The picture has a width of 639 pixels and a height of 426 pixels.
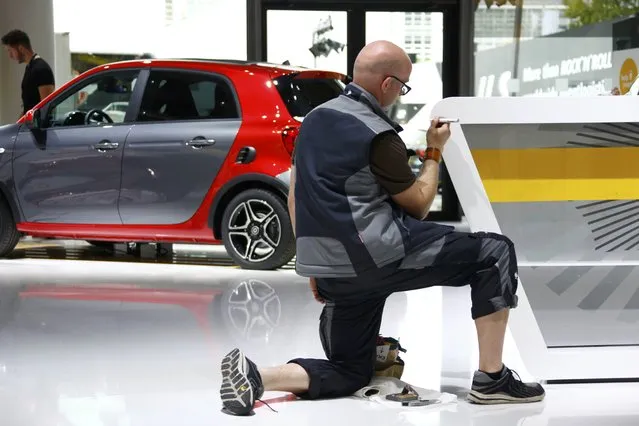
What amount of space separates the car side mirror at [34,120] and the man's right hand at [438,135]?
5.08 meters

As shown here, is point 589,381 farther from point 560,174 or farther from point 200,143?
point 200,143

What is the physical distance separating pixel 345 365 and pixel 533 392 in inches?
26.4

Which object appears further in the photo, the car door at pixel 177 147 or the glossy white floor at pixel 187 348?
the car door at pixel 177 147

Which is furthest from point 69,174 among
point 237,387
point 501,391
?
point 501,391

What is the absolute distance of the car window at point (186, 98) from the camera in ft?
26.6

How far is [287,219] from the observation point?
307 inches

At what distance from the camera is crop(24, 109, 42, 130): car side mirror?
8578mm

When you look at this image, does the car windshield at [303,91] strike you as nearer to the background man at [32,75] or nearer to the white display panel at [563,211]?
the background man at [32,75]

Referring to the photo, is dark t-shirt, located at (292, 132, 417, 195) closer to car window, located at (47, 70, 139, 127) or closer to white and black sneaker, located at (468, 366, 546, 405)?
white and black sneaker, located at (468, 366, 546, 405)

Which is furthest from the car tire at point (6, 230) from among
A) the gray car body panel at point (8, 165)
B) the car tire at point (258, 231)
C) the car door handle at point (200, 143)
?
the car tire at point (258, 231)

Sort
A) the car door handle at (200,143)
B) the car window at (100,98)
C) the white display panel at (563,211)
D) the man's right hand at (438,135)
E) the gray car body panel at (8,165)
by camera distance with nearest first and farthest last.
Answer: the man's right hand at (438,135), the white display panel at (563,211), the car door handle at (200,143), the car window at (100,98), the gray car body panel at (8,165)

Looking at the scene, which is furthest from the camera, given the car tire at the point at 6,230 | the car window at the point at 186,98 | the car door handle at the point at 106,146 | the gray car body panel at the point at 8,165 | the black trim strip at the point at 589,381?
the car tire at the point at 6,230

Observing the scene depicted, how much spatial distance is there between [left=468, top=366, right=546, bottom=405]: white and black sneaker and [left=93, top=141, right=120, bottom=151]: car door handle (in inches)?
185

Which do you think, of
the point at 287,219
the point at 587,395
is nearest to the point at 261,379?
the point at 587,395
